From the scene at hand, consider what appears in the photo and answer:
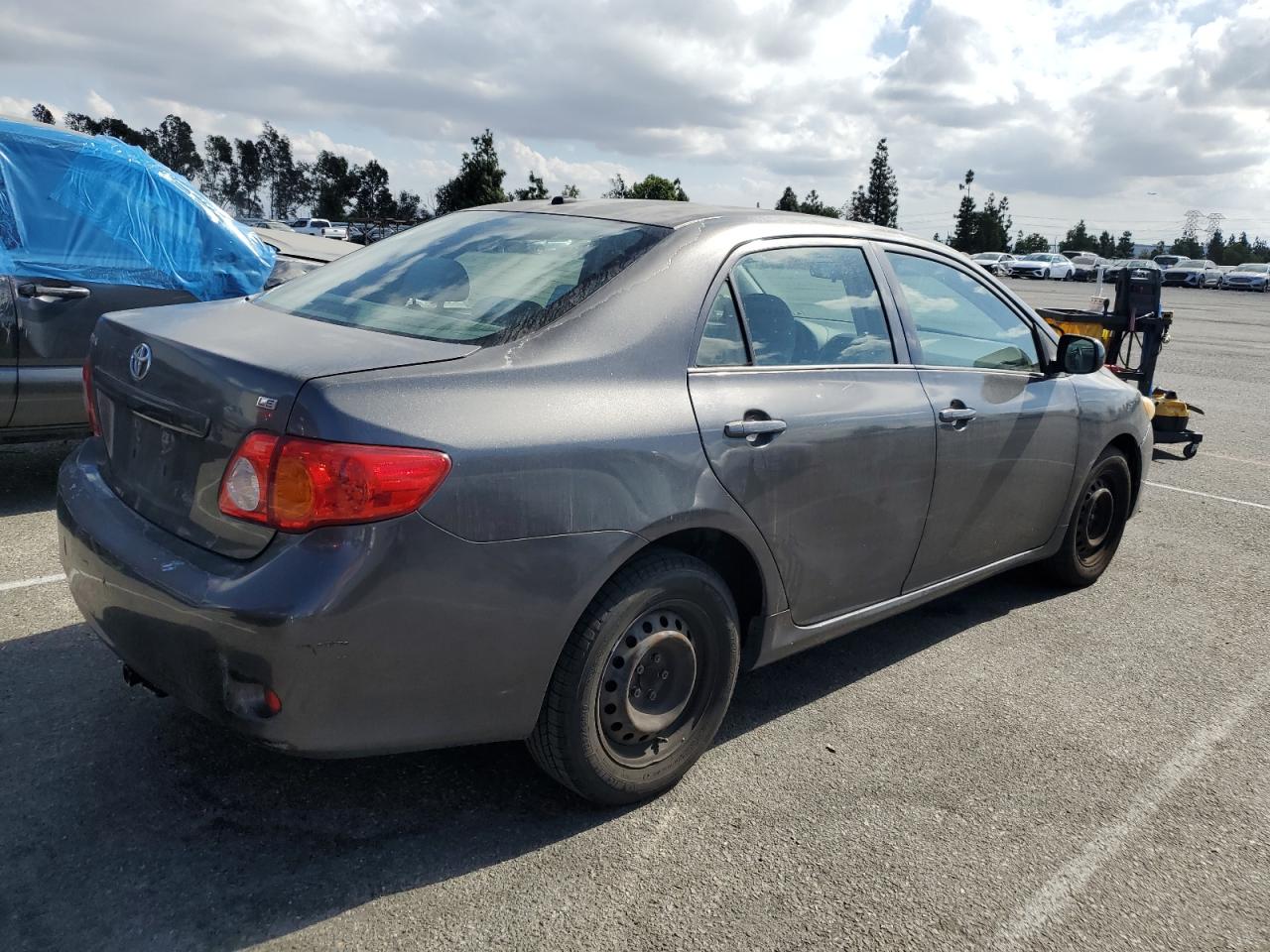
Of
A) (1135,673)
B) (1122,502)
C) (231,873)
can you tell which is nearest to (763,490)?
(231,873)

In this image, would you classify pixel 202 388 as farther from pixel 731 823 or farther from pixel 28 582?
pixel 28 582

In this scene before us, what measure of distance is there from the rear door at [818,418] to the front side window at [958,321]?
A: 191mm

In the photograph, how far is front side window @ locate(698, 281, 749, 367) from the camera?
2.92 m

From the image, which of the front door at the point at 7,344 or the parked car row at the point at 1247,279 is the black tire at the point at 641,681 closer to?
the front door at the point at 7,344

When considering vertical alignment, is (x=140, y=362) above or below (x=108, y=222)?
below

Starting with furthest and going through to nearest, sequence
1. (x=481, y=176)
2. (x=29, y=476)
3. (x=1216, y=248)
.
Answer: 1. (x=1216, y=248)
2. (x=481, y=176)
3. (x=29, y=476)

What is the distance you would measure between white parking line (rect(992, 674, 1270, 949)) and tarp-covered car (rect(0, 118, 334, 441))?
15.8ft

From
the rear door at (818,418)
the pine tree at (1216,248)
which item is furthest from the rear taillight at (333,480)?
the pine tree at (1216,248)

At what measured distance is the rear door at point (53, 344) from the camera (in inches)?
199

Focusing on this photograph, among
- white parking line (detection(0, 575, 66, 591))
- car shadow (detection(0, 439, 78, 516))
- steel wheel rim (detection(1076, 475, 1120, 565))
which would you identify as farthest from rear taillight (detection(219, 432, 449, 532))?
steel wheel rim (detection(1076, 475, 1120, 565))

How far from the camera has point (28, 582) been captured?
4184 millimetres

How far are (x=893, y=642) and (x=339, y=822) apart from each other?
238 centimetres

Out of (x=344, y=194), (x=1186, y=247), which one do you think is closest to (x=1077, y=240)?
(x=1186, y=247)

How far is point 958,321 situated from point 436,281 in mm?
2047
